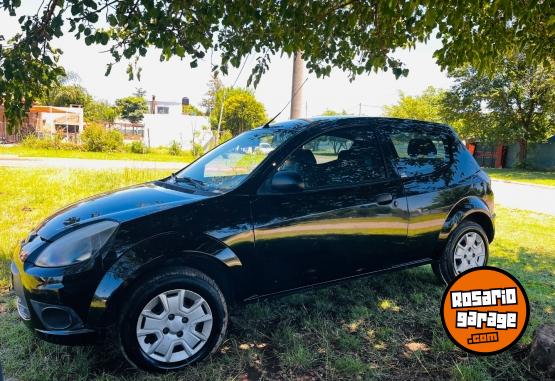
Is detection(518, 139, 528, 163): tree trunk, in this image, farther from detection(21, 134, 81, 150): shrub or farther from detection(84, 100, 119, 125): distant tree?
detection(84, 100, 119, 125): distant tree

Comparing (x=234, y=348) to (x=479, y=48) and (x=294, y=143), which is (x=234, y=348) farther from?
(x=479, y=48)

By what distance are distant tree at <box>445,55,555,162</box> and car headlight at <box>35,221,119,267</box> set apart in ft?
85.2

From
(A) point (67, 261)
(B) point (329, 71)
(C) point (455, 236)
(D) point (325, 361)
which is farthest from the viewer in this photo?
(B) point (329, 71)

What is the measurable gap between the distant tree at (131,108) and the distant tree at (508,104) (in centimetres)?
5623

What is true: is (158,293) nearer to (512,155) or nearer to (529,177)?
(529,177)

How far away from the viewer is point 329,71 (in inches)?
231

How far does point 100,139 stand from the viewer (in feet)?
82.9

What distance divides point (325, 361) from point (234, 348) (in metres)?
0.67

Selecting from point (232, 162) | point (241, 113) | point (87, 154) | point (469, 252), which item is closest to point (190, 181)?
point (232, 162)

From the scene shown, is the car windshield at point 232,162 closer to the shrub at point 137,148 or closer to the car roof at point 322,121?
the car roof at point 322,121

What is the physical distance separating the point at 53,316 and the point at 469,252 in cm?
369

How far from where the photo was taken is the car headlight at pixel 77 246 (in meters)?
2.59

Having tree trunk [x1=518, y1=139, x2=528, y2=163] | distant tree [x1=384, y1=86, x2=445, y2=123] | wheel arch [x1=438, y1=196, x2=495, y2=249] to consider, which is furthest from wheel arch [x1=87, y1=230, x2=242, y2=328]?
distant tree [x1=384, y1=86, x2=445, y2=123]

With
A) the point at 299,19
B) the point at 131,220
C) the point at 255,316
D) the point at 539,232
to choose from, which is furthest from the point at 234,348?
the point at 539,232
